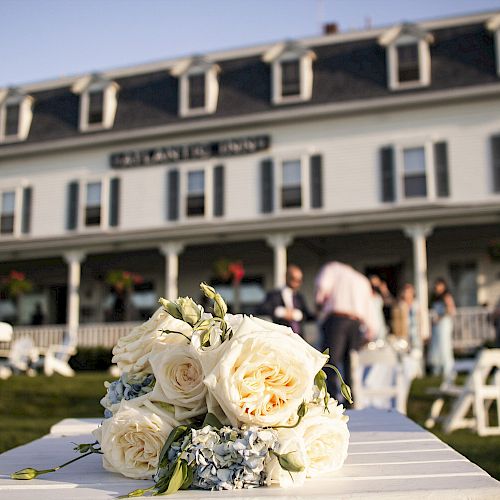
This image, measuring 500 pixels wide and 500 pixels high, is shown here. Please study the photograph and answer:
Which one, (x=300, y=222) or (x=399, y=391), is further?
(x=300, y=222)

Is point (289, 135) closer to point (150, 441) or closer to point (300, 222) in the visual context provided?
point (300, 222)

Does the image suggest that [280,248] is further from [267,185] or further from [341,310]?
[341,310]

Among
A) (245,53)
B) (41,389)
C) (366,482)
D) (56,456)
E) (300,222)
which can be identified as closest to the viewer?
(366,482)

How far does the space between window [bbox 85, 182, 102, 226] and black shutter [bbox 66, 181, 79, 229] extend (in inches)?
13.4

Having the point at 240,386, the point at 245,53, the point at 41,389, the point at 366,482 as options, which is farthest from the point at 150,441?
the point at 245,53

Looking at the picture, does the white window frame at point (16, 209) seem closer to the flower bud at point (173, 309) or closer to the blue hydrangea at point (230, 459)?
the flower bud at point (173, 309)

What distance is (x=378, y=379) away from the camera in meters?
7.25

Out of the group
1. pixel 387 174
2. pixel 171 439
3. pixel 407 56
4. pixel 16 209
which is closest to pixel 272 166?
pixel 387 174

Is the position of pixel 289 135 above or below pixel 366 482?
above

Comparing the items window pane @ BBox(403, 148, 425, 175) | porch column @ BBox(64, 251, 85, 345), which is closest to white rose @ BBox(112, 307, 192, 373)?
window pane @ BBox(403, 148, 425, 175)

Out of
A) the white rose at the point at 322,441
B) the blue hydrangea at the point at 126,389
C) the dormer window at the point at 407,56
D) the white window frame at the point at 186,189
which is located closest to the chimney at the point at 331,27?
the dormer window at the point at 407,56

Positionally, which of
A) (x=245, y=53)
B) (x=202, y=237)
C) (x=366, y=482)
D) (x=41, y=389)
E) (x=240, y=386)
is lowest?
(x=41, y=389)

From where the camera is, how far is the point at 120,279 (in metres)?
18.2

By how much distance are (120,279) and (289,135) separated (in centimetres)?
593
